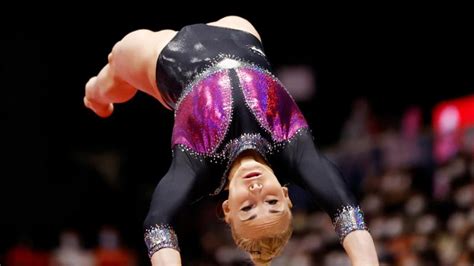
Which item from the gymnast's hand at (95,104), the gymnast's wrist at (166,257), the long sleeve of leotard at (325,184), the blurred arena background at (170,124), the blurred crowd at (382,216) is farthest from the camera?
the blurred arena background at (170,124)

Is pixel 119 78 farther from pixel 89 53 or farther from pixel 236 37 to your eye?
pixel 89 53

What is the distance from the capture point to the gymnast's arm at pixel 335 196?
2.75 meters

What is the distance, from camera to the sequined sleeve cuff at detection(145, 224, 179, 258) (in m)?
2.76

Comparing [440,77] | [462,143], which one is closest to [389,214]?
[462,143]

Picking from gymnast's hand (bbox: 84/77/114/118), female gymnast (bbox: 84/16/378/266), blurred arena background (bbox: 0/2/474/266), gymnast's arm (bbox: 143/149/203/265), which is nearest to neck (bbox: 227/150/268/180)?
female gymnast (bbox: 84/16/378/266)

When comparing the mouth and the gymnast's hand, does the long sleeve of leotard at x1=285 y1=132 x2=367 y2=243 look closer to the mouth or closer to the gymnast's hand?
→ the mouth

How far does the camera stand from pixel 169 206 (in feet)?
9.31

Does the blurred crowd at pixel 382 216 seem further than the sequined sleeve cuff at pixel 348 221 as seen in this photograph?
Yes

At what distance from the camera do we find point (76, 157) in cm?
813

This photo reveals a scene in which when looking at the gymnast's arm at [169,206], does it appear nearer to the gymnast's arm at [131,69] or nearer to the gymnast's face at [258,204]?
the gymnast's face at [258,204]

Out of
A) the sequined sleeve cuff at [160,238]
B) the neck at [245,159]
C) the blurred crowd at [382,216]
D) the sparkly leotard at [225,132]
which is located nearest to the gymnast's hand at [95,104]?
the sparkly leotard at [225,132]

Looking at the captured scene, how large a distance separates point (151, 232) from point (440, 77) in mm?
5280

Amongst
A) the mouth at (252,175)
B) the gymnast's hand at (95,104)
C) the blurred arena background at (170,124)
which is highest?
the blurred arena background at (170,124)

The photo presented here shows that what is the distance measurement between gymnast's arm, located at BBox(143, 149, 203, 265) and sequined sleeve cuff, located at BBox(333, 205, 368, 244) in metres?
0.46
